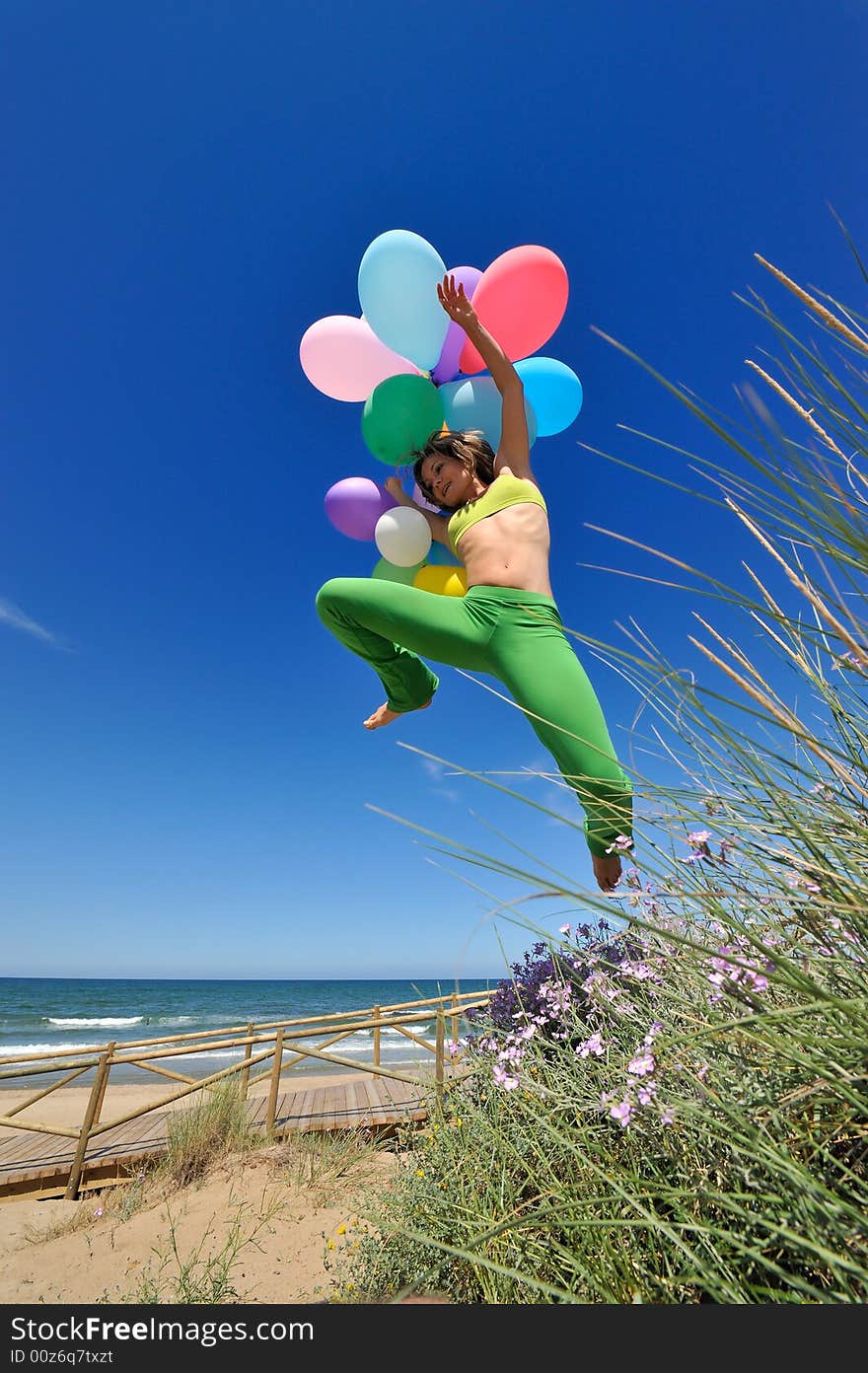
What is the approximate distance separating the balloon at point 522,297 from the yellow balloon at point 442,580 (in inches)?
34.9

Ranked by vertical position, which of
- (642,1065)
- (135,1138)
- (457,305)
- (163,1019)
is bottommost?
(163,1019)

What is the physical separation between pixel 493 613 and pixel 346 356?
4.71ft

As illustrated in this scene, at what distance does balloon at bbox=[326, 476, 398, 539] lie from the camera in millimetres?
2430

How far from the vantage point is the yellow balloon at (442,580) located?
2264 mm

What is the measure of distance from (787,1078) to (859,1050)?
0.50ft

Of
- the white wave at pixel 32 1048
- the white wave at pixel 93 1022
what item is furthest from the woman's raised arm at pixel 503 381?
the white wave at pixel 93 1022

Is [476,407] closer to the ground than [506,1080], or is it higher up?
higher up

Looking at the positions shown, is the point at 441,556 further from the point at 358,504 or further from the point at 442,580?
the point at 358,504

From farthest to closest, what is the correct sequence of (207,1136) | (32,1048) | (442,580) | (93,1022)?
(93,1022) → (32,1048) → (207,1136) → (442,580)

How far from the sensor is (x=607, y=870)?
176cm

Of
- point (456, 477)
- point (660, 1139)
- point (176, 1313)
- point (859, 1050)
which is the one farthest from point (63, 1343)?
point (456, 477)

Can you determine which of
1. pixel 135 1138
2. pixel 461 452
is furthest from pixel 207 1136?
pixel 461 452

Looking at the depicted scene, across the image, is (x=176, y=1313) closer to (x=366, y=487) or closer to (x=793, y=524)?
(x=793, y=524)

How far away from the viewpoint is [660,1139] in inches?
43.6
